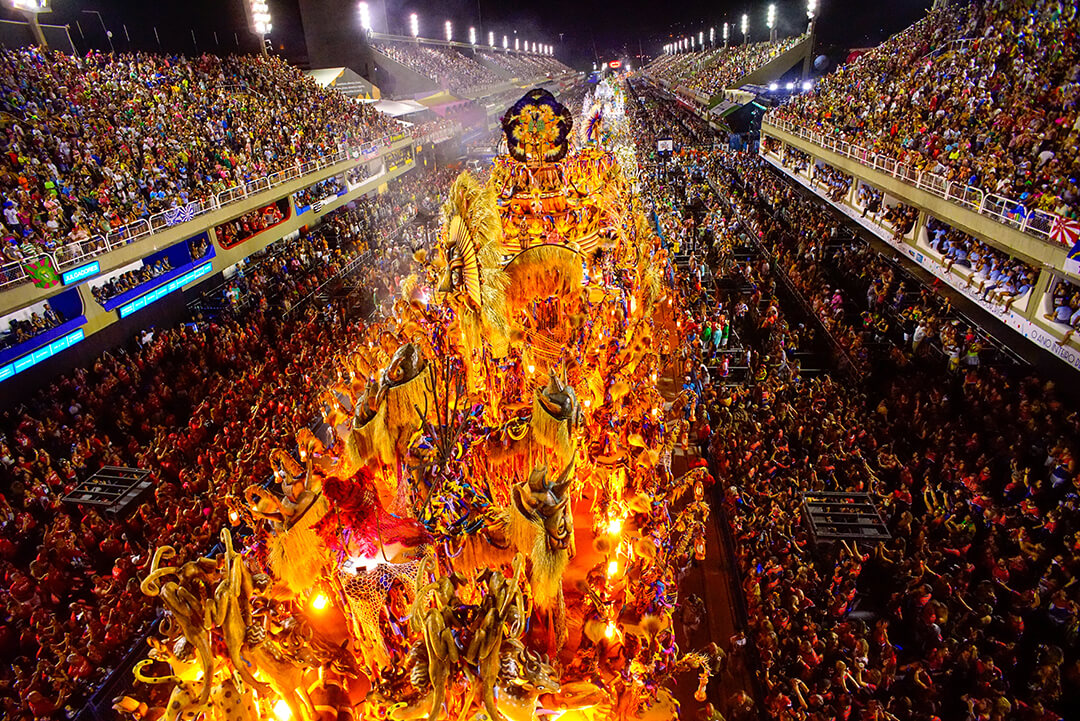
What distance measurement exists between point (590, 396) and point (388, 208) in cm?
2384

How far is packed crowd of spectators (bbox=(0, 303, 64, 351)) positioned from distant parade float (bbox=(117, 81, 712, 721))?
6.88 meters

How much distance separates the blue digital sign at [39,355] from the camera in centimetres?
1064

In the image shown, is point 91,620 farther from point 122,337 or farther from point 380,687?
point 122,337

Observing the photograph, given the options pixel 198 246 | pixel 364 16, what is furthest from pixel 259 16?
pixel 198 246

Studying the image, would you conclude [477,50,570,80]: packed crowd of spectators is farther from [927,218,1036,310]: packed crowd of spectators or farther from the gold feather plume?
the gold feather plume

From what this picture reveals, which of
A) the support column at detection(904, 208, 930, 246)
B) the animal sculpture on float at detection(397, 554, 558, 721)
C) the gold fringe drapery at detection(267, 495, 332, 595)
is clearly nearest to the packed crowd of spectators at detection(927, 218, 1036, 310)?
the support column at detection(904, 208, 930, 246)

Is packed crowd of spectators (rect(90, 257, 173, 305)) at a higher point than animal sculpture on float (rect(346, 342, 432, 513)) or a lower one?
lower

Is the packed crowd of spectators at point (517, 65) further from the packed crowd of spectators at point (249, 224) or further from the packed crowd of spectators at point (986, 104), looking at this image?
the packed crowd of spectators at point (249, 224)

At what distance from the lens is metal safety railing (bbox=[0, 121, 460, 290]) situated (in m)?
10.5

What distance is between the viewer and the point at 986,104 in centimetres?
1448

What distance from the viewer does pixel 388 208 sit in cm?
2788

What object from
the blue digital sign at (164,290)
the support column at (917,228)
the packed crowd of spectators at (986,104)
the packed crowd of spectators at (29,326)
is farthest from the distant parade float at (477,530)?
the support column at (917,228)

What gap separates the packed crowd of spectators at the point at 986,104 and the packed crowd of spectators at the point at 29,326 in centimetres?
1805

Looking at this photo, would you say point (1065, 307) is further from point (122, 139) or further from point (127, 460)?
point (122, 139)
